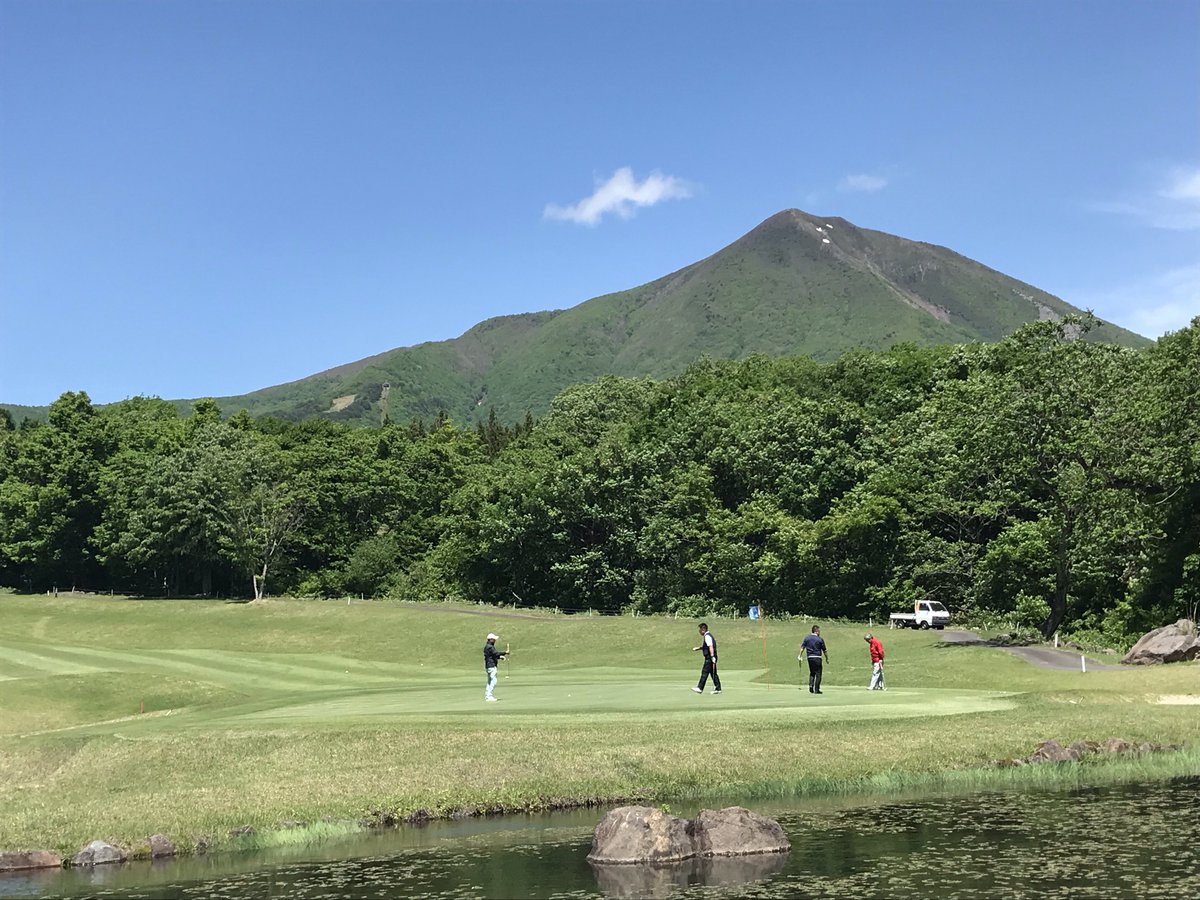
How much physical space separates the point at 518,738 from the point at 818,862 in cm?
1207

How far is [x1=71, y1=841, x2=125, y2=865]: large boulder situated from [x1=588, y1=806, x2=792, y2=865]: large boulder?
29.9 feet

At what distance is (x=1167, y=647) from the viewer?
154ft

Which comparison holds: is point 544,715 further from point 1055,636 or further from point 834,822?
point 1055,636

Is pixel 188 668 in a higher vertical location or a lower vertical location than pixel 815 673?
lower

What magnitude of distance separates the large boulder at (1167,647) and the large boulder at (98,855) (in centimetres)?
3986

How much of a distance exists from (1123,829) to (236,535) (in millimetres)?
96704

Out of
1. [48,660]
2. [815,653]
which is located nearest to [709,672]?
[815,653]

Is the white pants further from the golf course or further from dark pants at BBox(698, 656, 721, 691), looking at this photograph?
dark pants at BBox(698, 656, 721, 691)

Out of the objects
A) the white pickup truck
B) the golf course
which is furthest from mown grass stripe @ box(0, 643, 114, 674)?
the white pickup truck

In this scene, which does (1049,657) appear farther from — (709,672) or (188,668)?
(188,668)

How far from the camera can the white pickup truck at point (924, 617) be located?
245ft

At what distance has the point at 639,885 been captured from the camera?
18.0 meters

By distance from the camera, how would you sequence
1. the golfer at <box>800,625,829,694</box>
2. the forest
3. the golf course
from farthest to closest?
the forest < the golfer at <box>800,625,829,694</box> < the golf course

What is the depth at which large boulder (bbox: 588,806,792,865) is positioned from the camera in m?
19.6
